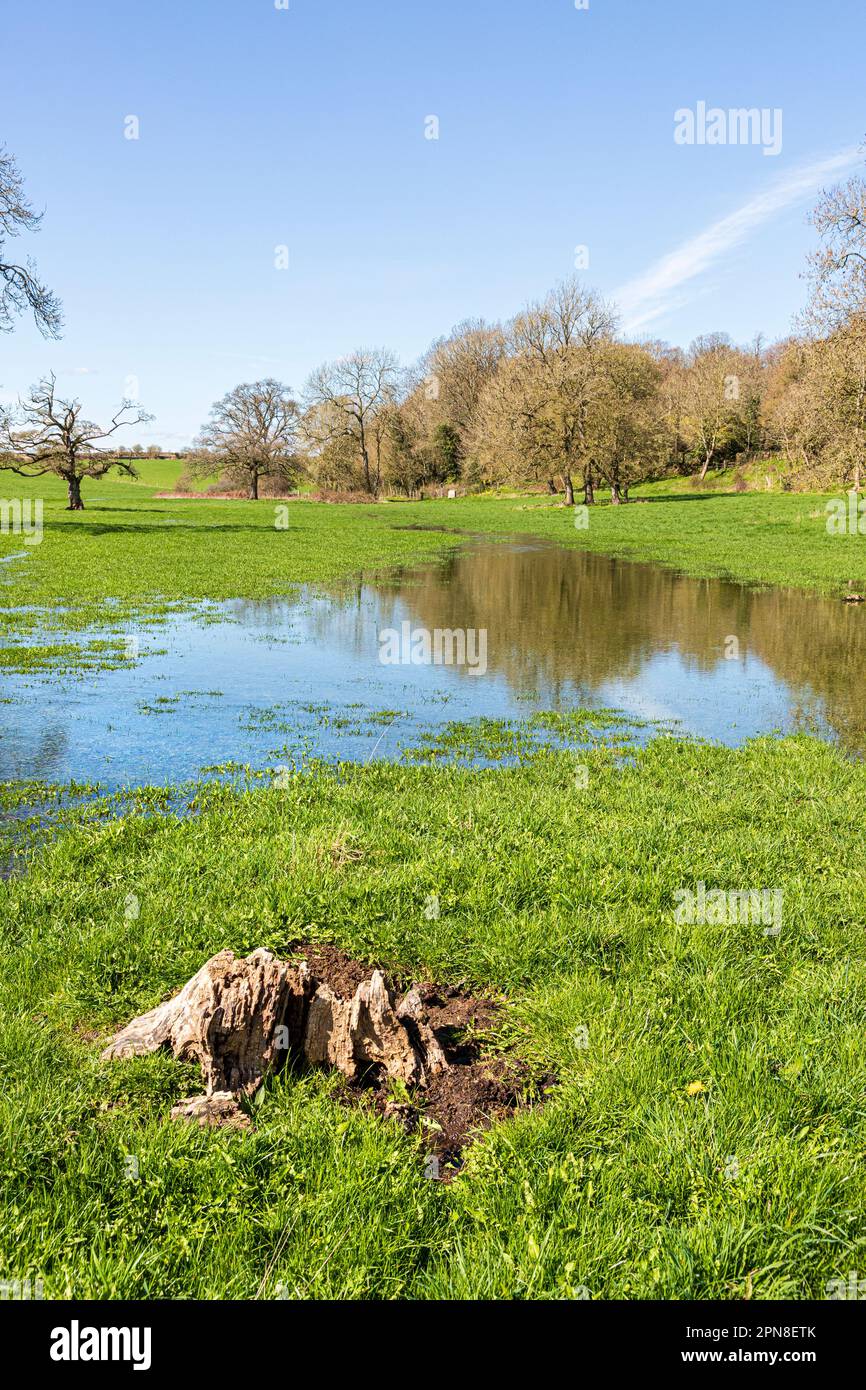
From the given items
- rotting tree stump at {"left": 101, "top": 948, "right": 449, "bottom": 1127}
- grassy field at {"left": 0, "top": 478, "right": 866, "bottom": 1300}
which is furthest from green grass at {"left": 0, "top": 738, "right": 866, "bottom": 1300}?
rotting tree stump at {"left": 101, "top": 948, "right": 449, "bottom": 1127}

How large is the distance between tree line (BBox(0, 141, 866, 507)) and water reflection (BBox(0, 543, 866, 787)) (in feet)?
52.9

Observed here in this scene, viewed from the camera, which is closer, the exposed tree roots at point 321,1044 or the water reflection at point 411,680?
the exposed tree roots at point 321,1044

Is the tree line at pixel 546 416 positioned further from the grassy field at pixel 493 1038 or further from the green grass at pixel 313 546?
the grassy field at pixel 493 1038

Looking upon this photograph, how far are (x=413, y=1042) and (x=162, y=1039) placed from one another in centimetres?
130

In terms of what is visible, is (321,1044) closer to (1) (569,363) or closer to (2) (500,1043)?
(2) (500,1043)

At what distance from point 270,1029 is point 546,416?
2298 inches

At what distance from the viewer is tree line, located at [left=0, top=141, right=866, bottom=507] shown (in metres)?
31.2

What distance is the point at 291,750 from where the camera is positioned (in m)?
9.70

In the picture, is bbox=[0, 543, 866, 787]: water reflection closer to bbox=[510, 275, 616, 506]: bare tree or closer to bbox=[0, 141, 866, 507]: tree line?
bbox=[0, 141, 866, 507]: tree line

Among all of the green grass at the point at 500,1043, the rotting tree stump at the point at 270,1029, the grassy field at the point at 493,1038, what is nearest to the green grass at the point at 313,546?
the grassy field at the point at 493,1038

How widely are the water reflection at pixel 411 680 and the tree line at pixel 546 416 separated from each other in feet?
52.9

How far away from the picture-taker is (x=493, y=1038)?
434 cm

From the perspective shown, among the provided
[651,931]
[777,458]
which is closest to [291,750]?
[651,931]

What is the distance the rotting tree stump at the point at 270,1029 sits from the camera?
12.7ft
